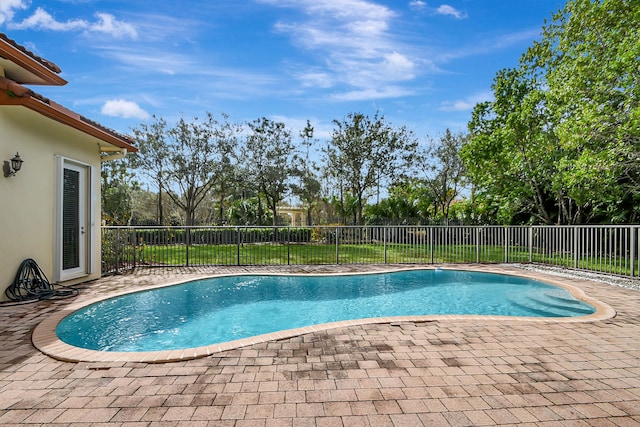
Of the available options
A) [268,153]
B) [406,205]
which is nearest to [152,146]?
[268,153]

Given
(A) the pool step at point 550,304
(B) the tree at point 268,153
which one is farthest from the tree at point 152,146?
(A) the pool step at point 550,304

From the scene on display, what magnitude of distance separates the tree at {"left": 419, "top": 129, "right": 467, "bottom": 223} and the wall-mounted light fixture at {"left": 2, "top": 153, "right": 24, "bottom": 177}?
792 inches

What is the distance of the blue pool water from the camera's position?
460 cm

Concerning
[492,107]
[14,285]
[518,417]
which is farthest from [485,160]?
[14,285]

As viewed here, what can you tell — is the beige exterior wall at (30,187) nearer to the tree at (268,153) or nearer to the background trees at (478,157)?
the background trees at (478,157)

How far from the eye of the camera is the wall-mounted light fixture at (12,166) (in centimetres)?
496

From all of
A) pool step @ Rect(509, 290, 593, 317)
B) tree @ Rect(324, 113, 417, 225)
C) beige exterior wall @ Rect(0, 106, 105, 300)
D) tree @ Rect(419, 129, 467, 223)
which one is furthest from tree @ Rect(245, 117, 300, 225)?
pool step @ Rect(509, 290, 593, 317)

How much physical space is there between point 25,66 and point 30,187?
6.10ft

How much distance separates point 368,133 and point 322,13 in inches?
476

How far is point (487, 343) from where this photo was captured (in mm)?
3496

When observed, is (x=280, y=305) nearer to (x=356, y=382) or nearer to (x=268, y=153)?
(x=356, y=382)

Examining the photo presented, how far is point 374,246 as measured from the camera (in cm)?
1130

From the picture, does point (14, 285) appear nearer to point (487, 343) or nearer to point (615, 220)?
point (487, 343)

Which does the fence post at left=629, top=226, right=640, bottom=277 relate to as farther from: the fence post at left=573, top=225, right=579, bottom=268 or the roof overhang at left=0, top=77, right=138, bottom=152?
the roof overhang at left=0, top=77, right=138, bottom=152
